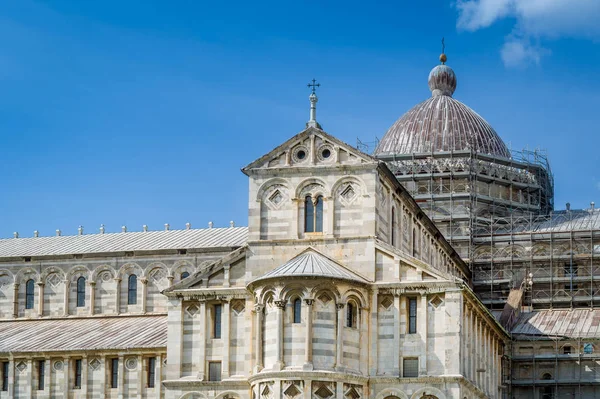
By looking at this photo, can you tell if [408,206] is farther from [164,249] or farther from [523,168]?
[523,168]

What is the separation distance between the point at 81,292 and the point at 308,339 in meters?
29.0

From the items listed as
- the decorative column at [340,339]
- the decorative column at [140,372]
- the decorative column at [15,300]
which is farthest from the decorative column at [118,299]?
the decorative column at [340,339]

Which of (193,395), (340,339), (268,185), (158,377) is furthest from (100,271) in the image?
(340,339)

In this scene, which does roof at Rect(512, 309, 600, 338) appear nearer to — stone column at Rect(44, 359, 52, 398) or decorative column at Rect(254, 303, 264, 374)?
decorative column at Rect(254, 303, 264, 374)

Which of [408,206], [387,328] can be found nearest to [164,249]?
[408,206]

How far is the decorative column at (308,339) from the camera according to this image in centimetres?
6531

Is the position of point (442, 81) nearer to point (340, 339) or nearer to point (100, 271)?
point (100, 271)

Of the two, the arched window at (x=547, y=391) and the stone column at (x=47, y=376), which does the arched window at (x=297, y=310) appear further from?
the arched window at (x=547, y=391)

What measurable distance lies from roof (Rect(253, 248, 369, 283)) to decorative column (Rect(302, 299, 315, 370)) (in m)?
1.45

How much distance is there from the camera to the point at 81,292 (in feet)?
297

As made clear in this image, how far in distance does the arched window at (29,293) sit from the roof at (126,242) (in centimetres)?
195

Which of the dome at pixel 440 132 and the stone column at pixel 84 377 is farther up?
Result: the dome at pixel 440 132

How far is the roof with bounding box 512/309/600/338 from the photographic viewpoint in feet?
275

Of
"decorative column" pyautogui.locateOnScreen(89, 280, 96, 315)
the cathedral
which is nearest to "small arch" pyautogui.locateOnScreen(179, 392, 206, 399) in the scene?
the cathedral
